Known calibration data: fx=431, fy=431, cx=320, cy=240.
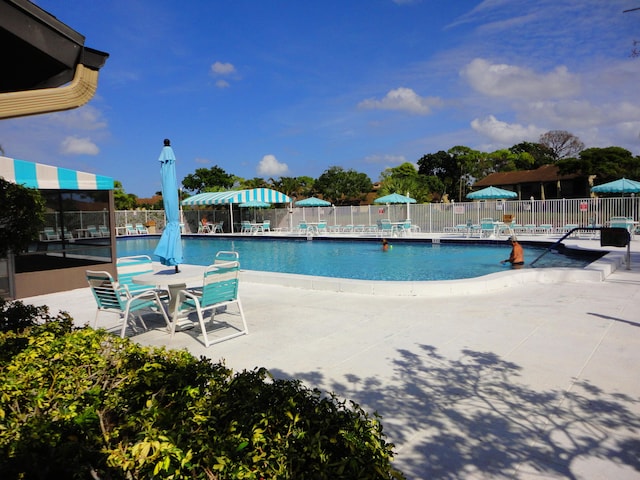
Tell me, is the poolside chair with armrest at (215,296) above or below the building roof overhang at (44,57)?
below

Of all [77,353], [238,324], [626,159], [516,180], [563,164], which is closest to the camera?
[77,353]

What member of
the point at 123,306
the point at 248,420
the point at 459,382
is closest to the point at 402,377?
the point at 459,382

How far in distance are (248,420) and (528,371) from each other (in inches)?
115

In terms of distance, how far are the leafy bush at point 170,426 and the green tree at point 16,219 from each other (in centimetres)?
162

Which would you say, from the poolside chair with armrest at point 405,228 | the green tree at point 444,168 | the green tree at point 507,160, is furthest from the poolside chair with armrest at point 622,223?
the green tree at point 507,160

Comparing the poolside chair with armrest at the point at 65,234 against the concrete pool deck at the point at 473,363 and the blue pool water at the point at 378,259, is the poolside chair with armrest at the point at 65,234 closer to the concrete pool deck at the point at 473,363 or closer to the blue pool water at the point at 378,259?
the concrete pool deck at the point at 473,363

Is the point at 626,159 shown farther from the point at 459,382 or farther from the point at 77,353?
the point at 77,353

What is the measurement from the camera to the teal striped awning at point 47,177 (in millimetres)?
7680

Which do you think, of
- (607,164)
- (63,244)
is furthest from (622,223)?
(607,164)

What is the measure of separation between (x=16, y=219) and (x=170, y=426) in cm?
299

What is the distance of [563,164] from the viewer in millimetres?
39156

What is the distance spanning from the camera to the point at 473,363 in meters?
3.93

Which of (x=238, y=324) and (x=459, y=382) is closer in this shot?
(x=459, y=382)

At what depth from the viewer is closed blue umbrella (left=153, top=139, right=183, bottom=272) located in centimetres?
753
